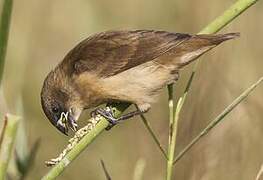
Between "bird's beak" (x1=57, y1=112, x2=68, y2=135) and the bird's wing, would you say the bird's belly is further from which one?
"bird's beak" (x1=57, y1=112, x2=68, y2=135)

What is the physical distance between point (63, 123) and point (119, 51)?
19.0 inches

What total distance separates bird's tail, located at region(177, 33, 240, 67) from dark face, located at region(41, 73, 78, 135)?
655mm

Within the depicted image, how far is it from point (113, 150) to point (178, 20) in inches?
48.2

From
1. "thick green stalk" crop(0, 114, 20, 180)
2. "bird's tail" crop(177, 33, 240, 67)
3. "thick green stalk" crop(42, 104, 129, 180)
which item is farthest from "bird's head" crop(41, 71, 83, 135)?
"thick green stalk" crop(0, 114, 20, 180)

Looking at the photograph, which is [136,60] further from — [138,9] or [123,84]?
[138,9]

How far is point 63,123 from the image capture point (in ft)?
12.7

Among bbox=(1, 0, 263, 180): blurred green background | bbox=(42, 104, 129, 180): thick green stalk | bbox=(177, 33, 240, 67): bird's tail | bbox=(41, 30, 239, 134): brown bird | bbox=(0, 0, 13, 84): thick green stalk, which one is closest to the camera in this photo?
bbox=(0, 0, 13, 84): thick green stalk

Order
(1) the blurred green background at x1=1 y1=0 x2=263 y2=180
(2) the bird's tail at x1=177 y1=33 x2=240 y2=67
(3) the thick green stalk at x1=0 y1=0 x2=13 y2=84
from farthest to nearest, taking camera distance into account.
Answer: (1) the blurred green background at x1=1 y1=0 x2=263 y2=180 < (2) the bird's tail at x1=177 y1=33 x2=240 y2=67 < (3) the thick green stalk at x1=0 y1=0 x2=13 y2=84

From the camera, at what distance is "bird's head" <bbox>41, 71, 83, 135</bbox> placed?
12.6 ft

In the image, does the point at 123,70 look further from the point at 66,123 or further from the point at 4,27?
the point at 4,27

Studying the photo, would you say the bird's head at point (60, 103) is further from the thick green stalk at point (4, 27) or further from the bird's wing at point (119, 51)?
the thick green stalk at point (4, 27)

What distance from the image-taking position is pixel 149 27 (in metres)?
6.15

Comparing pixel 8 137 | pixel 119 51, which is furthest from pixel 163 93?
pixel 8 137

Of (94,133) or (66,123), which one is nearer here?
(94,133)
